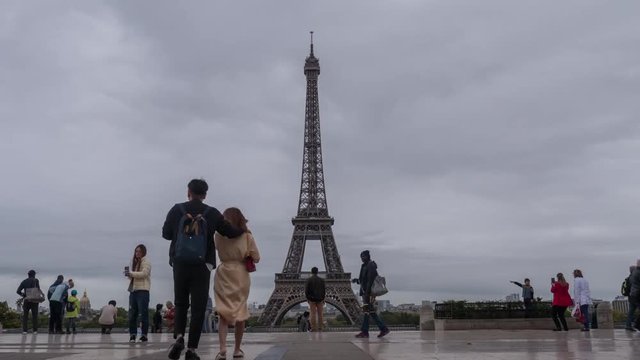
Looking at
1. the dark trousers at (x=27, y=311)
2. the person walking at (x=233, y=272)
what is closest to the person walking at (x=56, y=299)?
the dark trousers at (x=27, y=311)

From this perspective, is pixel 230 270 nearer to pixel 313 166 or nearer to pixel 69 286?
pixel 69 286

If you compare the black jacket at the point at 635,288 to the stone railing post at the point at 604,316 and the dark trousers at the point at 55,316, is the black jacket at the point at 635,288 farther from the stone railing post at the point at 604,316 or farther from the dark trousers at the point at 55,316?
the dark trousers at the point at 55,316

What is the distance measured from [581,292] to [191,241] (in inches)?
610

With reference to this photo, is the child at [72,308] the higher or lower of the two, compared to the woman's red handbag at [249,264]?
lower

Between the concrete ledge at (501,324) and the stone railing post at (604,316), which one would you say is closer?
the concrete ledge at (501,324)

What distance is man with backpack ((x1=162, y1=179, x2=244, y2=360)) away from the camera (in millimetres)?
7355

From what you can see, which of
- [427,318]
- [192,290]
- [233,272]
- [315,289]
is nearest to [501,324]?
[427,318]

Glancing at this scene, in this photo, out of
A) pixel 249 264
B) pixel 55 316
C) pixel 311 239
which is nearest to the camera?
pixel 249 264

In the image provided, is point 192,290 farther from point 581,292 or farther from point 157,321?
point 157,321

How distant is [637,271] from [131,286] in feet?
42.5

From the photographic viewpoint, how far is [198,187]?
774cm

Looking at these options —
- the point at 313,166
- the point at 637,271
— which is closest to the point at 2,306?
the point at 313,166

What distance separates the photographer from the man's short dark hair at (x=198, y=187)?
7.73 m

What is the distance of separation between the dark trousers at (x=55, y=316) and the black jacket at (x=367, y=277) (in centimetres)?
968
